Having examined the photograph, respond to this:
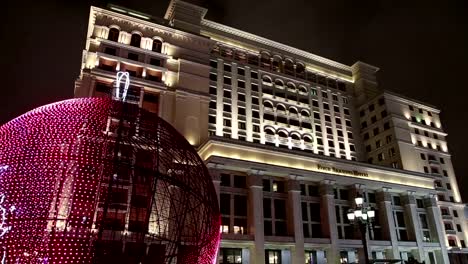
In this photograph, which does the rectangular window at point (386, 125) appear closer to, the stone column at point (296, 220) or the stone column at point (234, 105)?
the stone column at point (296, 220)

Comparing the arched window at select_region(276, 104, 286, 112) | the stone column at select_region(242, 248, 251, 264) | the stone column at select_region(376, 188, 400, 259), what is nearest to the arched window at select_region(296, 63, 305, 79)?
the arched window at select_region(276, 104, 286, 112)

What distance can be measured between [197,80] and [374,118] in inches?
1031

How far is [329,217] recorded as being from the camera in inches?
1374

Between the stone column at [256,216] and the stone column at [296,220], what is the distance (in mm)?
3307

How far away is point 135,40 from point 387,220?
31879 mm

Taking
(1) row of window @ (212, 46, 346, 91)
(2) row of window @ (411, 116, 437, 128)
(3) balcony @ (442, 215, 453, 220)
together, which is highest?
(1) row of window @ (212, 46, 346, 91)

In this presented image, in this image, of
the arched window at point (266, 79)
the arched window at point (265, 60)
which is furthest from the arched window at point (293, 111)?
the arched window at point (265, 60)

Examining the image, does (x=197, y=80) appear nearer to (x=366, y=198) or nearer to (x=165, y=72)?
(x=165, y=72)

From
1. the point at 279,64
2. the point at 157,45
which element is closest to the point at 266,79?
the point at 279,64

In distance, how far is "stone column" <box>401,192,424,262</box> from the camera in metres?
38.8

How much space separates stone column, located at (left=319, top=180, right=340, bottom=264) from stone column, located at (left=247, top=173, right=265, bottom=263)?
7179mm

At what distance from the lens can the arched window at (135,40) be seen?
37562 millimetres

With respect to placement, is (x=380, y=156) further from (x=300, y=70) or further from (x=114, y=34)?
(x=114, y=34)

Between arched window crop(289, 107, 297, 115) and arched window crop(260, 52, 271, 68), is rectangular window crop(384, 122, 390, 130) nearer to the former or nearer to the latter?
arched window crop(289, 107, 297, 115)
